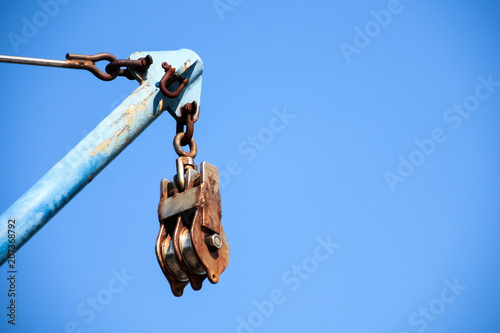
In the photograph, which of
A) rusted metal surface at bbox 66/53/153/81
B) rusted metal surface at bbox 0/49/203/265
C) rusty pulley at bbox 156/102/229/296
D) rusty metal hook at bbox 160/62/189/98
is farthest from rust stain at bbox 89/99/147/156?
rusty pulley at bbox 156/102/229/296

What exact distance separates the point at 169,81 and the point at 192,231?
0.77 metres

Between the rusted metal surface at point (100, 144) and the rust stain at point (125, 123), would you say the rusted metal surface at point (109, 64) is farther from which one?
the rust stain at point (125, 123)

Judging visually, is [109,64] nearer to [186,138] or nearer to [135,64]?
[135,64]

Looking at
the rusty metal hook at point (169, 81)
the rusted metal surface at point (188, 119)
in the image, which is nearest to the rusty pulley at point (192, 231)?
the rusted metal surface at point (188, 119)

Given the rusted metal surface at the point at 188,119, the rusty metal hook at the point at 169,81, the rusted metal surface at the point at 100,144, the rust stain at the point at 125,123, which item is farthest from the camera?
the rusted metal surface at the point at 188,119

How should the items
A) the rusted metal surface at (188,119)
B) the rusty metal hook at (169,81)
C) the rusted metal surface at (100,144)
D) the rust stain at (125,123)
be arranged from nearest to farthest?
the rusted metal surface at (100,144)
the rust stain at (125,123)
the rusty metal hook at (169,81)
the rusted metal surface at (188,119)

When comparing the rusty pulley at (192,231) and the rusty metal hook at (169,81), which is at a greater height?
the rusty metal hook at (169,81)

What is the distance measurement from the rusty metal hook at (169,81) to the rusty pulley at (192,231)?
306mm

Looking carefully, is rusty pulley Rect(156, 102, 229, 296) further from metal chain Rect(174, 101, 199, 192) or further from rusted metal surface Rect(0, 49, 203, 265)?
rusted metal surface Rect(0, 49, 203, 265)

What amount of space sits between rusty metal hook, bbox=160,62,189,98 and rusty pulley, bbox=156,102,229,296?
1.00 ft

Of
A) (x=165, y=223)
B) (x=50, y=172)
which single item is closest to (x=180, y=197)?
(x=165, y=223)

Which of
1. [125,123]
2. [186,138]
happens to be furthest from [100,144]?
[186,138]

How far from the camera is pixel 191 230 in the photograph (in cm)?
296

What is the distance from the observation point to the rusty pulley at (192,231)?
298cm
